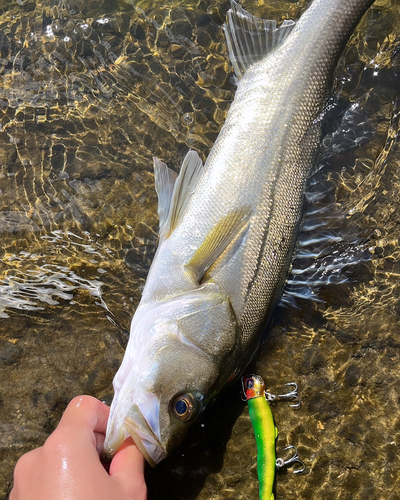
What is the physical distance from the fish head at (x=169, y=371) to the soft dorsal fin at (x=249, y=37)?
6.98ft

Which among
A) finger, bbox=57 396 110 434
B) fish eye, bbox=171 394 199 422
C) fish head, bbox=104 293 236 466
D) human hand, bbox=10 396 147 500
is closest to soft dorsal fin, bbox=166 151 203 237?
fish head, bbox=104 293 236 466

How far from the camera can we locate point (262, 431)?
3.39 metres

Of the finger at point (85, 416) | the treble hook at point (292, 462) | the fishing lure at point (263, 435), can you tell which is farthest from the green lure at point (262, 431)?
the finger at point (85, 416)

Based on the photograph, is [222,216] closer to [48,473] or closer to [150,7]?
[48,473]

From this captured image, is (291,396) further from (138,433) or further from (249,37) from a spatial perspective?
(249,37)

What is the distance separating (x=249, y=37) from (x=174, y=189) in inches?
62.2

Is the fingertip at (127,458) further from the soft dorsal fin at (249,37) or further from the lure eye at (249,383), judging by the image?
the soft dorsal fin at (249,37)

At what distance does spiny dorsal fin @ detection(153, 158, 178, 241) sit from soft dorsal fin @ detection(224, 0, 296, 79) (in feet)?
3.61

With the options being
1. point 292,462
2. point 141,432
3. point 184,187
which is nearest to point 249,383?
point 292,462

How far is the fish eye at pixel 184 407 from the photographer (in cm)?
275

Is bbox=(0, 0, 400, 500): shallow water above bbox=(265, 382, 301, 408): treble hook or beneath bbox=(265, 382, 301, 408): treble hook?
above

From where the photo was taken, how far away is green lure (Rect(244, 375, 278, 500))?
3330 millimetres

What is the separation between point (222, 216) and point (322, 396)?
1.72 meters

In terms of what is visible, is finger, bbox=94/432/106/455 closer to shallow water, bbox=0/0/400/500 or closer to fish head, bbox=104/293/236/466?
fish head, bbox=104/293/236/466
